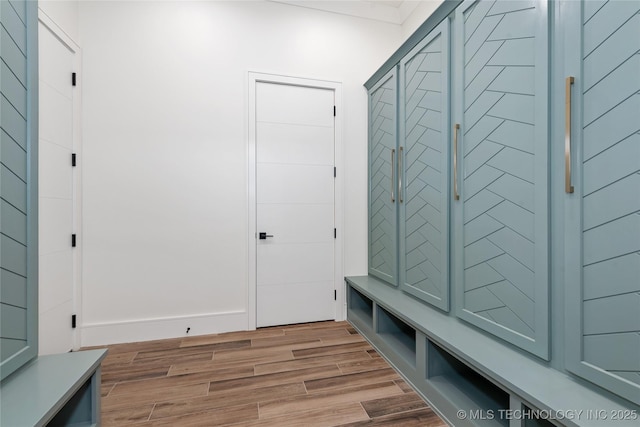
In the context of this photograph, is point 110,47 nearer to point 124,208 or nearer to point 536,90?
point 124,208

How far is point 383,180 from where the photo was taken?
2867mm

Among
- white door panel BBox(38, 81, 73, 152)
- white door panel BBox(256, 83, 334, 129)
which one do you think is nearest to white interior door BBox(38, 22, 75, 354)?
white door panel BBox(38, 81, 73, 152)

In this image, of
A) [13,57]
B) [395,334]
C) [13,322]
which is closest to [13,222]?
[13,322]

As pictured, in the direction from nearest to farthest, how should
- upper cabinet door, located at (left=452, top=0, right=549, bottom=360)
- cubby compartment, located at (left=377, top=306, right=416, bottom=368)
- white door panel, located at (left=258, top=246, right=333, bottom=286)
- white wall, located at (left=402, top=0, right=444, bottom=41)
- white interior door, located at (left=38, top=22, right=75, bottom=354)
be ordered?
upper cabinet door, located at (left=452, top=0, right=549, bottom=360)
white interior door, located at (left=38, top=22, right=75, bottom=354)
cubby compartment, located at (left=377, top=306, right=416, bottom=368)
white wall, located at (left=402, top=0, right=444, bottom=41)
white door panel, located at (left=258, top=246, right=333, bottom=286)

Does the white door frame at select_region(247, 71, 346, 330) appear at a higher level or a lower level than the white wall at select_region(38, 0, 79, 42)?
lower

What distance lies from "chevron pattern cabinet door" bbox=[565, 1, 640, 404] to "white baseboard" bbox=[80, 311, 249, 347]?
98.8 inches

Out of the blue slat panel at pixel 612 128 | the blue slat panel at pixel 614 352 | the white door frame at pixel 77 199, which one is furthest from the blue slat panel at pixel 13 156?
the blue slat panel at pixel 614 352

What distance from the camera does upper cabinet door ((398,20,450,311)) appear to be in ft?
6.52

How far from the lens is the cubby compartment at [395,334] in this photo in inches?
87.4

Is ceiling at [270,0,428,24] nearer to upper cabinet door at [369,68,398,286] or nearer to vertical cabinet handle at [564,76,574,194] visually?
upper cabinet door at [369,68,398,286]

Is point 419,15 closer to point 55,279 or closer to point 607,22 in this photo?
point 607,22

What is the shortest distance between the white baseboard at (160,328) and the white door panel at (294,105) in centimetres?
194

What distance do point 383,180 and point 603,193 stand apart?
71.6 inches

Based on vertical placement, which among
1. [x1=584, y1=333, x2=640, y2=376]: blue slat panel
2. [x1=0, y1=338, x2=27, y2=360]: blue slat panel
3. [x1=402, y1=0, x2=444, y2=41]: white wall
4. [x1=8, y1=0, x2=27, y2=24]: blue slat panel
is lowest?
[x1=0, y1=338, x2=27, y2=360]: blue slat panel
